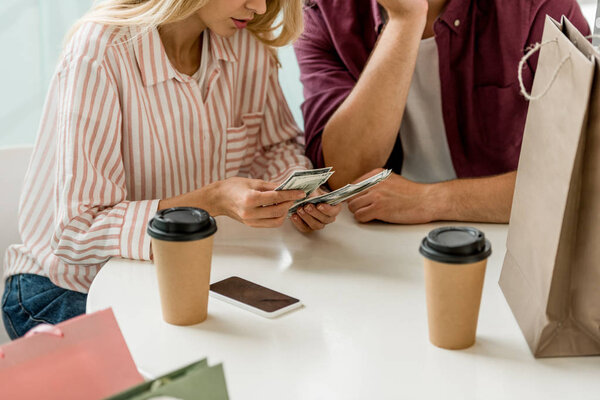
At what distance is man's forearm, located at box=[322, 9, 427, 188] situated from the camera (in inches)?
66.7

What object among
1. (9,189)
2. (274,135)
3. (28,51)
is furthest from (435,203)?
(28,51)

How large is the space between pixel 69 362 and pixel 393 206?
789 millimetres

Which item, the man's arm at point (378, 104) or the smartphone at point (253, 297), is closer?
the smartphone at point (253, 297)

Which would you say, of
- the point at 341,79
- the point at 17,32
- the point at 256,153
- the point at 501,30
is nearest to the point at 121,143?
the point at 256,153

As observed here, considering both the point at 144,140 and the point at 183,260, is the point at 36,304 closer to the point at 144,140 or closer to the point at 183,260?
the point at 144,140

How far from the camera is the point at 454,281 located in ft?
3.06

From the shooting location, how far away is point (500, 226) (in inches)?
57.7

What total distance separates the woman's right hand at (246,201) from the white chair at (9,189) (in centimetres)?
45

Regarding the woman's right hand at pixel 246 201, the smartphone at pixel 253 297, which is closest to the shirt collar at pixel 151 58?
the woman's right hand at pixel 246 201

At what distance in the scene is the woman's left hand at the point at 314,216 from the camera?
1369 mm

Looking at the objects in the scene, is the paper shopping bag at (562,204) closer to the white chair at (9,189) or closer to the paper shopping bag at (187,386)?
the paper shopping bag at (187,386)

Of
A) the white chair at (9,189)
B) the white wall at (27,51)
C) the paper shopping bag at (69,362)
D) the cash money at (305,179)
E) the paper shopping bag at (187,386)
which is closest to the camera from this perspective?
the paper shopping bag at (187,386)

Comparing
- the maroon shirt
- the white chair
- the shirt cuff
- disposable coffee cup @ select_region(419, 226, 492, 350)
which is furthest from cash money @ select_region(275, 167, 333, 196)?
the white chair

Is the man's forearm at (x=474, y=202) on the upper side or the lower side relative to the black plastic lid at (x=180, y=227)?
lower
